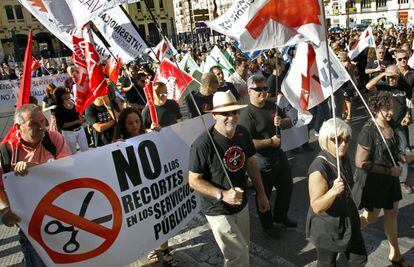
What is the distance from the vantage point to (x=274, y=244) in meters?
4.44

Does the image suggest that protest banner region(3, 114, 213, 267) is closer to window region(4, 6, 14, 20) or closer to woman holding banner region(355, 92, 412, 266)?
woman holding banner region(355, 92, 412, 266)

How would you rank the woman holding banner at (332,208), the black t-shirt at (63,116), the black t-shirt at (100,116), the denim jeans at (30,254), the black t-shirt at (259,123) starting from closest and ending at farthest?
the woman holding banner at (332,208), the denim jeans at (30,254), the black t-shirt at (259,123), the black t-shirt at (100,116), the black t-shirt at (63,116)

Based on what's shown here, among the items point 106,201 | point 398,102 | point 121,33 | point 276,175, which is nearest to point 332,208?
point 276,175

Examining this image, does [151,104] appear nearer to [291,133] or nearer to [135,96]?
[291,133]

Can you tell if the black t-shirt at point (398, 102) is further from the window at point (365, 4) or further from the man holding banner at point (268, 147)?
the window at point (365, 4)

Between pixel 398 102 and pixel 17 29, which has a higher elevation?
pixel 17 29

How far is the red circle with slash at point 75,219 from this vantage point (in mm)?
3119

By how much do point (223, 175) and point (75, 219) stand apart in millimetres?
1309

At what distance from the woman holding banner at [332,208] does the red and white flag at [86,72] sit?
3091 mm

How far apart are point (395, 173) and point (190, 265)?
2.28m

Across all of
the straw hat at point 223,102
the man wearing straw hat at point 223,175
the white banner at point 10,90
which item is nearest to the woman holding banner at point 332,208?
the man wearing straw hat at point 223,175

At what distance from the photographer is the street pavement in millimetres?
4078

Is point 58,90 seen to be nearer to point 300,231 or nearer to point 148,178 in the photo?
point 148,178

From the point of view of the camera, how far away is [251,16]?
3.58 metres
